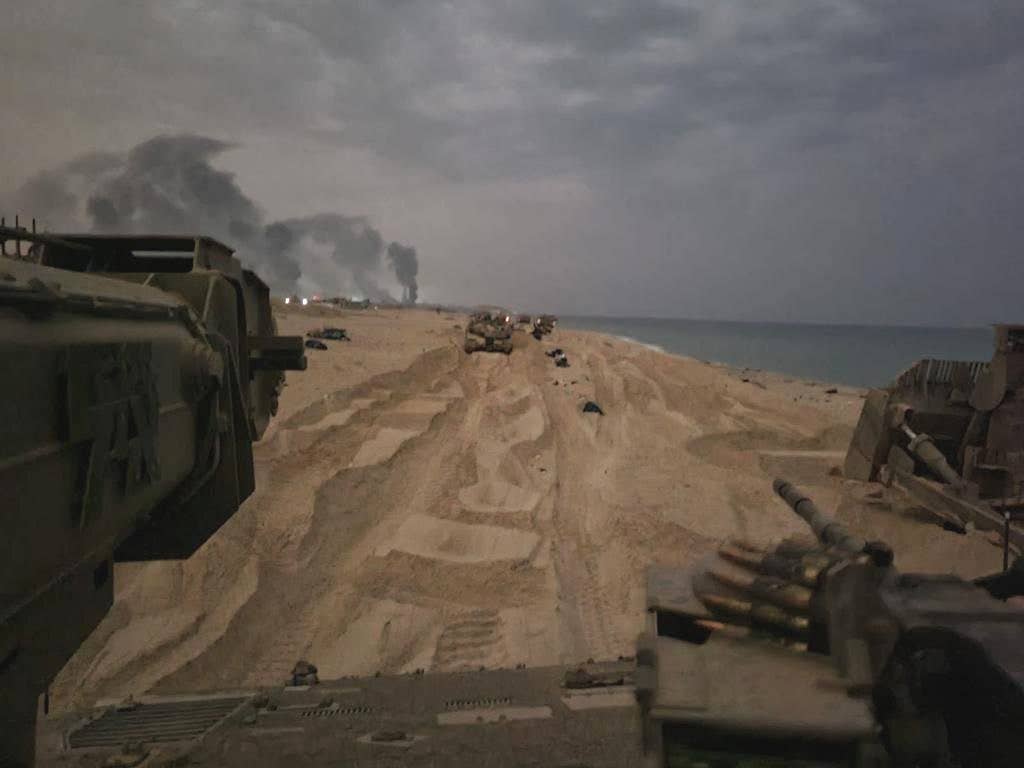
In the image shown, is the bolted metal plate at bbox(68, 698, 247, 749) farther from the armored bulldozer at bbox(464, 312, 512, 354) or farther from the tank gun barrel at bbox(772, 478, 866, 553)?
the armored bulldozer at bbox(464, 312, 512, 354)

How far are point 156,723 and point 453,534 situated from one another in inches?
180

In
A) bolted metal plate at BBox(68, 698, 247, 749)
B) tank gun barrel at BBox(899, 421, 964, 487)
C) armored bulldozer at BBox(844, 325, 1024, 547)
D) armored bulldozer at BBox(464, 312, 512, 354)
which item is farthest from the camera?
armored bulldozer at BBox(464, 312, 512, 354)

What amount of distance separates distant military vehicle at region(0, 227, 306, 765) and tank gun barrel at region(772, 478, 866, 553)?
3.37m

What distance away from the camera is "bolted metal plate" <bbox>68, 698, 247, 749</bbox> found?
14.3 ft

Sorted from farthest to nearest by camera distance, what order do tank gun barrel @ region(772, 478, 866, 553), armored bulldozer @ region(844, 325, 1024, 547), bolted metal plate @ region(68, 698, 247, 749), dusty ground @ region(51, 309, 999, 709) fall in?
armored bulldozer @ region(844, 325, 1024, 547) → dusty ground @ region(51, 309, 999, 709) → bolted metal plate @ region(68, 698, 247, 749) → tank gun barrel @ region(772, 478, 866, 553)

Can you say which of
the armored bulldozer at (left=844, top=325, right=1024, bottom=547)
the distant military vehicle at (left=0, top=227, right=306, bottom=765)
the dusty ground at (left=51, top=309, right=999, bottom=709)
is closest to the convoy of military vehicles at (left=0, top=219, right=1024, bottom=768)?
the distant military vehicle at (left=0, top=227, right=306, bottom=765)

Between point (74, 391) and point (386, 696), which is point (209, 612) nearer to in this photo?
point (386, 696)

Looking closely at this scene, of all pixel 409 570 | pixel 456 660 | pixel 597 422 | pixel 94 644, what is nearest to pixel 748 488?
pixel 597 422

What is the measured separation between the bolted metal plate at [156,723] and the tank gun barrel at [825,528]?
377cm

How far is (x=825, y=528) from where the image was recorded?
462 cm

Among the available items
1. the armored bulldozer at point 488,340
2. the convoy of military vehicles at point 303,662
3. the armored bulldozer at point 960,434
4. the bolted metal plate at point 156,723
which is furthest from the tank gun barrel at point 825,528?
the armored bulldozer at point 488,340

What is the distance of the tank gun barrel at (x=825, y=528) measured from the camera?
4.19 m

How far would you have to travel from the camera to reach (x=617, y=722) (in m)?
4.50

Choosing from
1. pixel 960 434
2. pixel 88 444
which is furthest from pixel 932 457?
pixel 88 444
